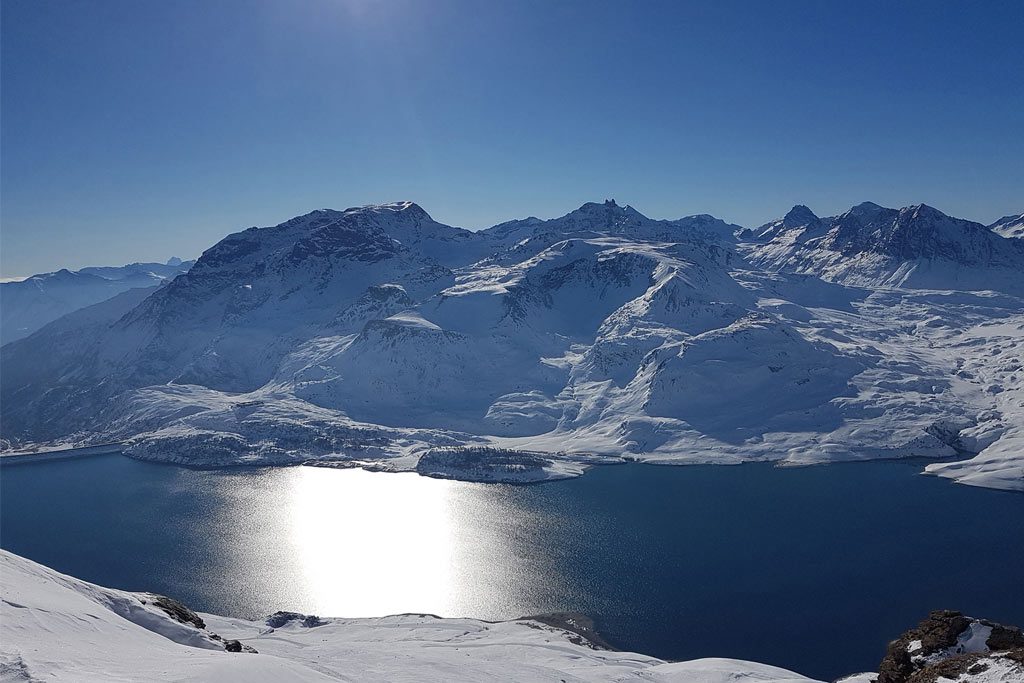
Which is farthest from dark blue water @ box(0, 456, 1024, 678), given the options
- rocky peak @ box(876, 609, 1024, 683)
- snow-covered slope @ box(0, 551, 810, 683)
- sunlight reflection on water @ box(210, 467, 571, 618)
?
rocky peak @ box(876, 609, 1024, 683)

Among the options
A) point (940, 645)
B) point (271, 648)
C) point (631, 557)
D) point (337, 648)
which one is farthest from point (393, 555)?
point (940, 645)

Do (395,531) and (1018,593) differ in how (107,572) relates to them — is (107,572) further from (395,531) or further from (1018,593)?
(1018,593)

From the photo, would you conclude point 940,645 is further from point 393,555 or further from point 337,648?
point 393,555

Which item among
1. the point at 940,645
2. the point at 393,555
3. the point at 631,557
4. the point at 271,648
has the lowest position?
the point at 393,555

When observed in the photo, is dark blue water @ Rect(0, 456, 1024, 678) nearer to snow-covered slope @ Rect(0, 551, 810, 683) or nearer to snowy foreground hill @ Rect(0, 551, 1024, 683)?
snow-covered slope @ Rect(0, 551, 810, 683)

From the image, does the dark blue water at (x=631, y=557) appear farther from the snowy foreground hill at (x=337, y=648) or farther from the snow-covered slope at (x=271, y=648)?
the snowy foreground hill at (x=337, y=648)
